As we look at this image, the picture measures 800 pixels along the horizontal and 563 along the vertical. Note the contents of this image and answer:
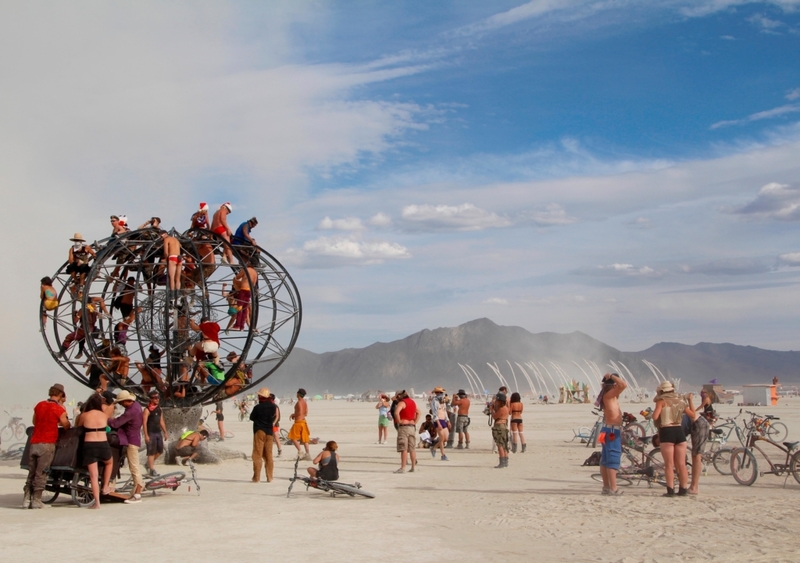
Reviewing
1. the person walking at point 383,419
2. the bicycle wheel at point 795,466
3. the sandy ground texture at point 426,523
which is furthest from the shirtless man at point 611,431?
the person walking at point 383,419

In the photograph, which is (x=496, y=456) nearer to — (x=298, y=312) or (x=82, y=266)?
(x=298, y=312)

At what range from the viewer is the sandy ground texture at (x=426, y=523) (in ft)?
27.5

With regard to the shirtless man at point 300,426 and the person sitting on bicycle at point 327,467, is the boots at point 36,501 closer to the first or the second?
the person sitting on bicycle at point 327,467

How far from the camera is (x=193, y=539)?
30.1ft

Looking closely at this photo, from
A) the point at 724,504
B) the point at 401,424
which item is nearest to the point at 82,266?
the point at 401,424

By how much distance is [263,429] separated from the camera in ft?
44.9

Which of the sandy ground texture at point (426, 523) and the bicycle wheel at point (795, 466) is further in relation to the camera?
the bicycle wheel at point (795, 466)

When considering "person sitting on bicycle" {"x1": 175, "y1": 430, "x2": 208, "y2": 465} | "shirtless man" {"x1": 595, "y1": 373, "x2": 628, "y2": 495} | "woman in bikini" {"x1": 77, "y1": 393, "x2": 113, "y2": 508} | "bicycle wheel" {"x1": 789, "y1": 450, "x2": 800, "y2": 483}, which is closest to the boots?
"woman in bikini" {"x1": 77, "y1": 393, "x2": 113, "y2": 508}

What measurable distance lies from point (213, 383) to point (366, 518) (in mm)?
7023

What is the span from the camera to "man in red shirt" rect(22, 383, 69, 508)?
36.9 ft

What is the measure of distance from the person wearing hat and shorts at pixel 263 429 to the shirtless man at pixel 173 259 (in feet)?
10.4

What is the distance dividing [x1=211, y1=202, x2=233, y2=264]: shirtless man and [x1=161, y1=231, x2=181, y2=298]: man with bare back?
102cm

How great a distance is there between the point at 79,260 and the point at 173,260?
83.1 inches

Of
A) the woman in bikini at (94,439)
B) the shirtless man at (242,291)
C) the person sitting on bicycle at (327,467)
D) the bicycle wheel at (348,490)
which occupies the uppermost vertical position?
the shirtless man at (242,291)
